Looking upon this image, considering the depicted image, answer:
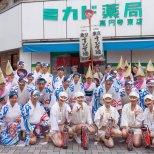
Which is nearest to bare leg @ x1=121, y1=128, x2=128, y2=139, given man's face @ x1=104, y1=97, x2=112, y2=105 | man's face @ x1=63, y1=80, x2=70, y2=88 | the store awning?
man's face @ x1=104, y1=97, x2=112, y2=105

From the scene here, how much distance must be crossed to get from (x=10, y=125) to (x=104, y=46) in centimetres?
616

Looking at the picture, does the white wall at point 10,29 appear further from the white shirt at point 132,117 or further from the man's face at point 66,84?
the white shirt at point 132,117

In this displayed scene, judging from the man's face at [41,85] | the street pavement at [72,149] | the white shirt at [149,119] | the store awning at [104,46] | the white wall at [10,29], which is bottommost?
the street pavement at [72,149]

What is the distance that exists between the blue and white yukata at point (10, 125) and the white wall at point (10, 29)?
658 cm

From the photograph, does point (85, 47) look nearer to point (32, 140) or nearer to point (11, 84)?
point (11, 84)

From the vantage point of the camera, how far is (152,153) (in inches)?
229

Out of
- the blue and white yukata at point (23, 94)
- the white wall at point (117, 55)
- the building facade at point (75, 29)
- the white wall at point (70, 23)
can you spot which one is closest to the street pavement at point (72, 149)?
the blue and white yukata at point (23, 94)

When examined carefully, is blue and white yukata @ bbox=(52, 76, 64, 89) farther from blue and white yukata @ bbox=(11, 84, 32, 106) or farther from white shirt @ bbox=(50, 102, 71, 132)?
white shirt @ bbox=(50, 102, 71, 132)

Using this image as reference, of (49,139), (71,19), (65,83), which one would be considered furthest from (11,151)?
(71,19)

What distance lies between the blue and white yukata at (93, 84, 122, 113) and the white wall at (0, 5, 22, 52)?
21.0 ft

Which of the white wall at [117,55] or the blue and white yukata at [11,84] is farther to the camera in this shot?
the white wall at [117,55]

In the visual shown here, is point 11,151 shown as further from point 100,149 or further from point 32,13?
point 32,13

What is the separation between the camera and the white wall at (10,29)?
12.8 metres

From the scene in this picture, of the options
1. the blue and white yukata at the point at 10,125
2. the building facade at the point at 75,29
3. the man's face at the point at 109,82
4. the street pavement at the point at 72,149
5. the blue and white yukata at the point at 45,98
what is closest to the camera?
the street pavement at the point at 72,149
